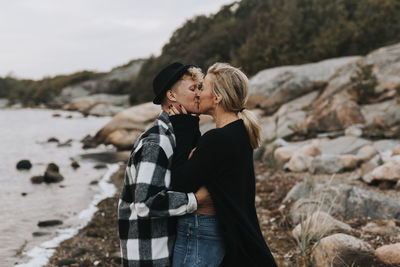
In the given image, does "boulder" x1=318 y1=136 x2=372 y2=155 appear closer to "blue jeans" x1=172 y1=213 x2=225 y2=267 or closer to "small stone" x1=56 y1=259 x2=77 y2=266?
"small stone" x1=56 y1=259 x2=77 y2=266

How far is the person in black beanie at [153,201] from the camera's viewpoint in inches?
88.0

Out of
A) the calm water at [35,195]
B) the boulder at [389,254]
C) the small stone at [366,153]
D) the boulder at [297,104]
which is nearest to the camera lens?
the boulder at [389,254]

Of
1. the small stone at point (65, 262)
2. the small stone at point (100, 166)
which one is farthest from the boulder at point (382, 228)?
the small stone at point (100, 166)

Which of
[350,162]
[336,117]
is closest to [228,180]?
[350,162]

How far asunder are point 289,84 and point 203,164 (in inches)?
522

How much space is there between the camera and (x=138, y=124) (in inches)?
726

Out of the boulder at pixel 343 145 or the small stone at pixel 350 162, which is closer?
the small stone at pixel 350 162

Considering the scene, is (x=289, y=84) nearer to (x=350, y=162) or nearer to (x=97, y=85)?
(x=350, y=162)

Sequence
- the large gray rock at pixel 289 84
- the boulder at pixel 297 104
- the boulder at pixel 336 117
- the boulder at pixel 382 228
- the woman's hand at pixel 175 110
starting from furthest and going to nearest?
the large gray rock at pixel 289 84 → the boulder at pixel 297 104 → the boulder at pixel 336 117 → the boulder at pixel 382 228 → the woman's hand at pixel 175 110

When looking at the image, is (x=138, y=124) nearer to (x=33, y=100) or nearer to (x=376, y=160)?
(x=376, y=160)

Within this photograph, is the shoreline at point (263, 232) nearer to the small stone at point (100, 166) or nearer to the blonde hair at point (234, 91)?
the blonde hair at point (234, 91)

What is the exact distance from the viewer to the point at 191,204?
2.31 metres

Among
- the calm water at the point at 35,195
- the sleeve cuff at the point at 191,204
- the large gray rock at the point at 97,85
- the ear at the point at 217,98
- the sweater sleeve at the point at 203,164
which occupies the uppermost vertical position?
the large gray rock at the point at 97,85

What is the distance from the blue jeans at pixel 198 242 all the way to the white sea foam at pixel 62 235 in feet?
13.5
